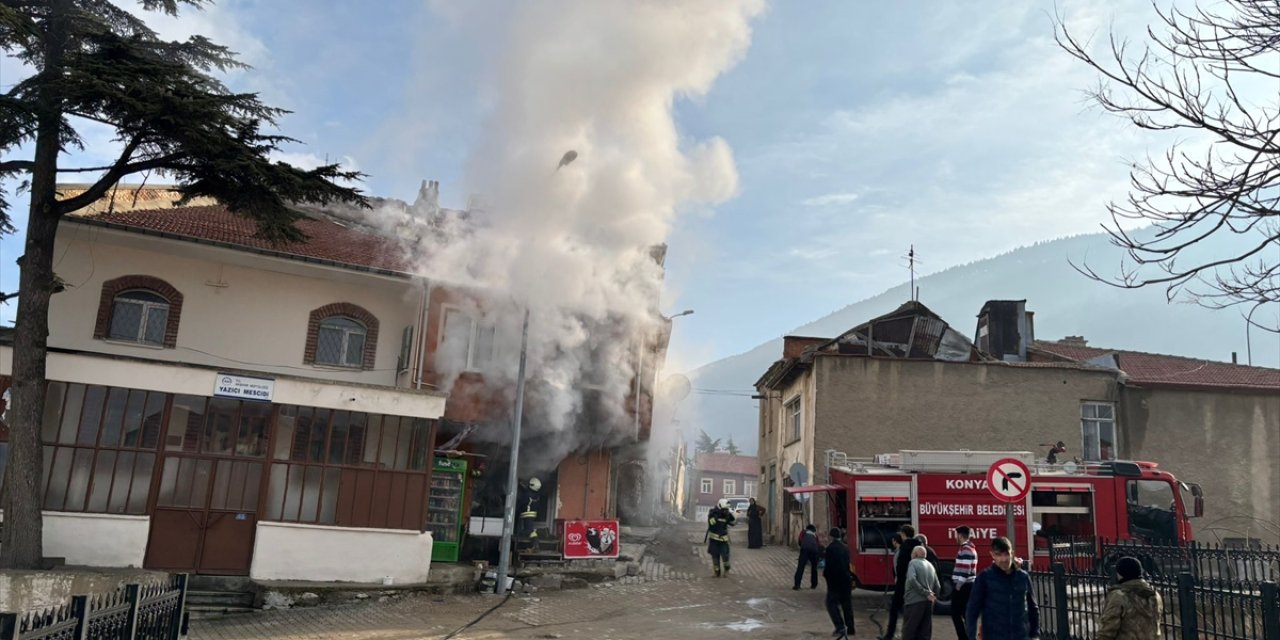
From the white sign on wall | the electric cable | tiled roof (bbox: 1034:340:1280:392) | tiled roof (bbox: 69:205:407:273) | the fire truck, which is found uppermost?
tiled roof (bbox: 69:205:407:273)

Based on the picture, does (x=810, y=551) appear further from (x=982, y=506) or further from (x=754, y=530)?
(x=754, y=530)

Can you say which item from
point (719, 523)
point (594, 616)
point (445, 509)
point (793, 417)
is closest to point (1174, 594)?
point (594, 616)

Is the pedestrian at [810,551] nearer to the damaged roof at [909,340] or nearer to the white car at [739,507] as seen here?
the damaged roof at [909,340]

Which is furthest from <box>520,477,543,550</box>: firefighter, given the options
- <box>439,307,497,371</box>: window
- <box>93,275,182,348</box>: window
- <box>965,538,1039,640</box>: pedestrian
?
<box>965,538,1039,640</box>: pedestrian

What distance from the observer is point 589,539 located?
17.3 m

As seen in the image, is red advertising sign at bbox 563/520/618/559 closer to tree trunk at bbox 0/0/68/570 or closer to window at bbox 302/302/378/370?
window at bbox 302/302/378/370

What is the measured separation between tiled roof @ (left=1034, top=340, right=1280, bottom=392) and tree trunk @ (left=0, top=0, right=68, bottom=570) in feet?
85.0

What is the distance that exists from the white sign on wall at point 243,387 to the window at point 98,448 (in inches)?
43.6

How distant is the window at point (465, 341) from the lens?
19172mm

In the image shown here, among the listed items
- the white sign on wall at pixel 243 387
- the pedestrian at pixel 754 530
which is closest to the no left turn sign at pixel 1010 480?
the white sign on wall at pixel 243 387

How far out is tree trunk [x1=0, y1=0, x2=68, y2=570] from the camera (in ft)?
42.4

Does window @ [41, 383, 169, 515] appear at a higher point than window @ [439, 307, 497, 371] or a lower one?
lower

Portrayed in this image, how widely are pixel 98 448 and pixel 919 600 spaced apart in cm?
1342

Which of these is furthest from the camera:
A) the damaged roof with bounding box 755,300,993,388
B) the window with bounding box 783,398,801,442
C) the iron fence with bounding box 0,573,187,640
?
the window with bounding box 783,398,801,442
